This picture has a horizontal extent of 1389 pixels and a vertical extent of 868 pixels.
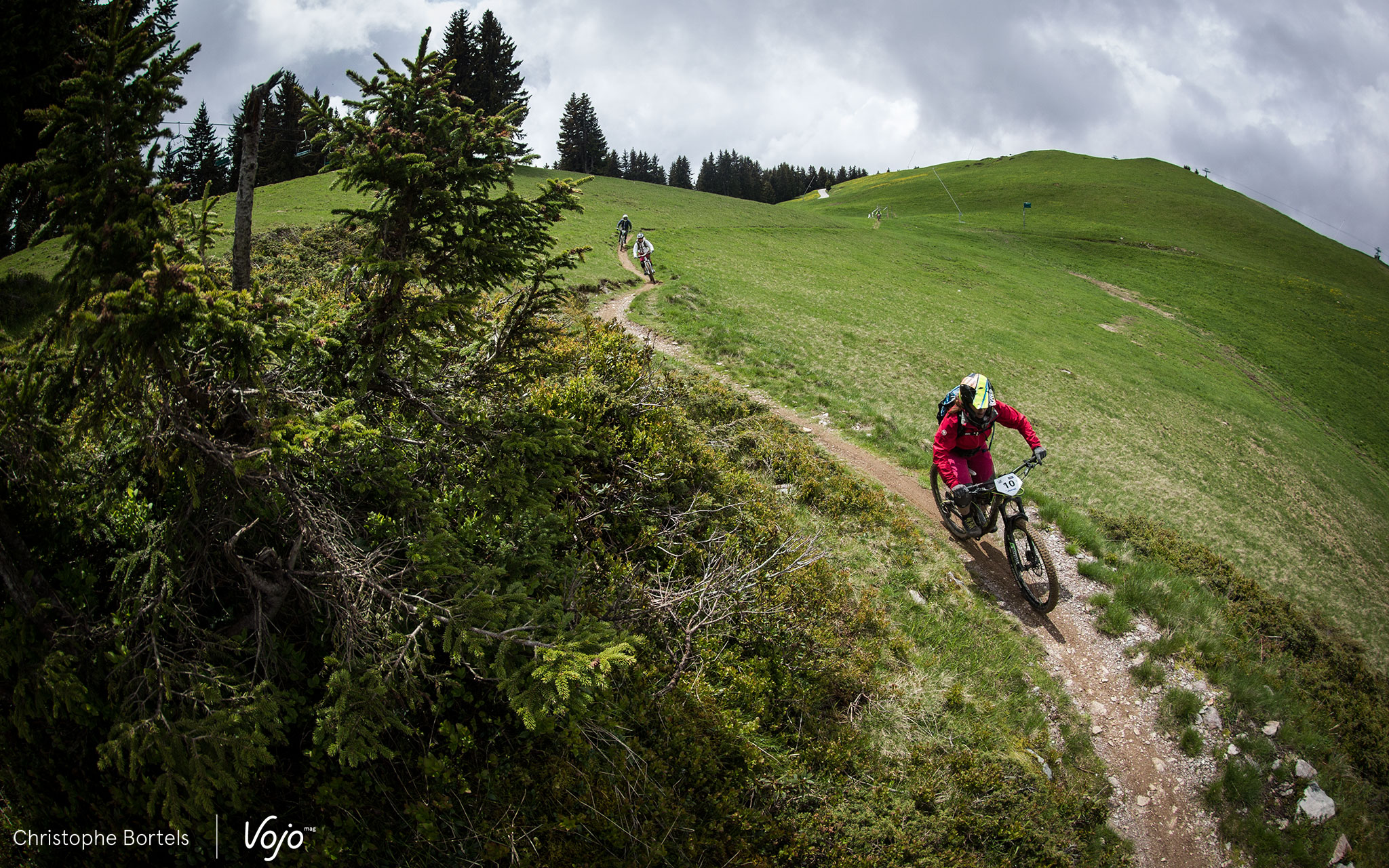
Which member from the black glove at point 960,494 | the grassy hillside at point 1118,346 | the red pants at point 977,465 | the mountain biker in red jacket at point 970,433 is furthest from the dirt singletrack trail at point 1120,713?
the grassy hillside at point 1118,346

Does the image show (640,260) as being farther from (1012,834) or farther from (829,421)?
(1012,834)

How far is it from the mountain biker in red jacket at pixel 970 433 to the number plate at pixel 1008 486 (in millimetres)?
497

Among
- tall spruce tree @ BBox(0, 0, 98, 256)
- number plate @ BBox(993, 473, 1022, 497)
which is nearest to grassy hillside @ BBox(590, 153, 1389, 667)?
number plate @ BBox(993, 473, 1022, 497)

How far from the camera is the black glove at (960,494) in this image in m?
9.58

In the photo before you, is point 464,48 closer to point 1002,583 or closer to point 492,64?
point 492,64

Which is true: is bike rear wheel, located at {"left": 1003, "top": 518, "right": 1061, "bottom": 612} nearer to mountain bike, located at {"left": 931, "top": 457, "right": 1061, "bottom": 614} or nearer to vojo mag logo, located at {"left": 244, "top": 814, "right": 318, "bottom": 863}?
mountain bike, located at {"left": 931, "top": 457, "right": 1061, "bottom": 614}

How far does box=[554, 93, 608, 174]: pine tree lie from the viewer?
267 ft

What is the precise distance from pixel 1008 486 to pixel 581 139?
8602 cm

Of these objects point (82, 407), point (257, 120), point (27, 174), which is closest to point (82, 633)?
point (82, 407)

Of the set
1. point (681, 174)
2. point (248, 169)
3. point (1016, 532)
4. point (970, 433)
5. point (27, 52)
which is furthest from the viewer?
point (681, 174)

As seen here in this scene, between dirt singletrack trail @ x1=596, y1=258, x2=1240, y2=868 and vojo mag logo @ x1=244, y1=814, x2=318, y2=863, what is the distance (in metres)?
8.27

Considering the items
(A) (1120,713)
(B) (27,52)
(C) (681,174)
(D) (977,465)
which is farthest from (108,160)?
(C) (681,174)

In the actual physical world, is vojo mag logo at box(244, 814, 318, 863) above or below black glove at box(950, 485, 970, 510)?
below

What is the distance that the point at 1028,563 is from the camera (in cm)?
977
